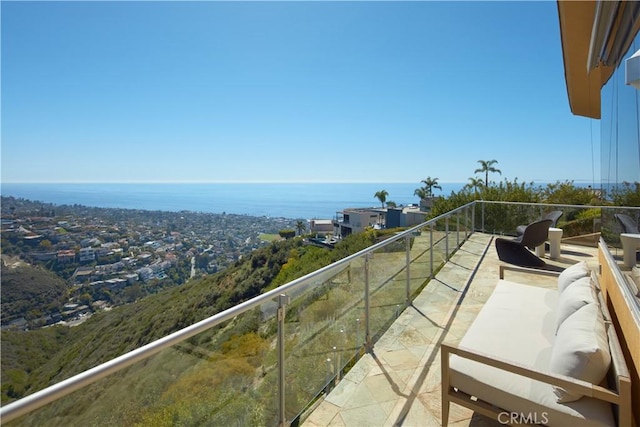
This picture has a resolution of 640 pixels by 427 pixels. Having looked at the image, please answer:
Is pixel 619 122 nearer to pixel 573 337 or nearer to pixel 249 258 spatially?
pixel 573 337

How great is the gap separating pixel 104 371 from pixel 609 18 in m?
4.92

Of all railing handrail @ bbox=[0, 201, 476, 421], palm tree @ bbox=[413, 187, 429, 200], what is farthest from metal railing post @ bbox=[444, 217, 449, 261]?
palm tree @ bbox=[413, 187, 429, 200]

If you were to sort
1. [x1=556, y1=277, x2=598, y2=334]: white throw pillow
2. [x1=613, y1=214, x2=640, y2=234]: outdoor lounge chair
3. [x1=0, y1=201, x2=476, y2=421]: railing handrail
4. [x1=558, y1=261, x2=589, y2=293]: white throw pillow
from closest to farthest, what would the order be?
[x1=0, y1=201, x2=476, y2=421]: railing handrail → [x1=613, y1=214, x2=640, y2=234]: outdoor lounge chair → [x1=556, y1=277, x2=598, y2=334]: white throw pillow → [x1=558, y1=261, x2=589, y2=293]: white throw pillow

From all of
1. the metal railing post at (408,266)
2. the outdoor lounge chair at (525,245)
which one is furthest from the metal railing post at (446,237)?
the metal railing post at (408,266)

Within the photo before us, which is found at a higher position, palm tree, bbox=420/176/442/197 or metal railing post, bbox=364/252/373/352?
palm tree, bbox=420/176/442/197

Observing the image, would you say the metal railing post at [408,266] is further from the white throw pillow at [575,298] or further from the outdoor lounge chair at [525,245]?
the outdoor lounge chair at [525,245]

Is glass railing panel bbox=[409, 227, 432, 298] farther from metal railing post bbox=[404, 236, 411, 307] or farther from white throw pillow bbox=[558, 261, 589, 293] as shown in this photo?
white throw pillow bbox=[558, 261, 589, 293]

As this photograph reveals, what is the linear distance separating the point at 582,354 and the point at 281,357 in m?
1.75

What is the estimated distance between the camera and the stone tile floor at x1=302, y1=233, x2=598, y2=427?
2352 mm

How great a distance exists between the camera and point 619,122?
328 cm

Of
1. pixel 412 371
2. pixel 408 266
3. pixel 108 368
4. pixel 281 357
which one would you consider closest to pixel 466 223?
pixel 408 266

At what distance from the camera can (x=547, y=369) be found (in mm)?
1976

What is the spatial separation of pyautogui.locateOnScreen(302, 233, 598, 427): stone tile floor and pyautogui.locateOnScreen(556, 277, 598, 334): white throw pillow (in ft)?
3.10

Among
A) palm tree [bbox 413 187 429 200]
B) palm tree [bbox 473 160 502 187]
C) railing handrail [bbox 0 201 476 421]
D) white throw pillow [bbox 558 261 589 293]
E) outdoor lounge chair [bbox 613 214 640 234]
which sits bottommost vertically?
white throw pillow [bbox 558 261 589 293]
